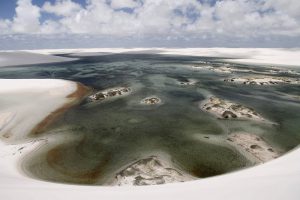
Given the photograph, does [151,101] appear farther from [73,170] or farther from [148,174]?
[148,174]

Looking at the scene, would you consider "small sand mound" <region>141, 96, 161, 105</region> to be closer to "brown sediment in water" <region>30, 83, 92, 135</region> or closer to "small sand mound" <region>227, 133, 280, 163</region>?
"brown sediment in water" <region>30, 83, 92, 135</region>

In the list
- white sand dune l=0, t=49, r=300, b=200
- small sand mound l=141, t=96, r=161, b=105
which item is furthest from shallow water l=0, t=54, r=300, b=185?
white sand dune l=0, t=49, r=300, b=200

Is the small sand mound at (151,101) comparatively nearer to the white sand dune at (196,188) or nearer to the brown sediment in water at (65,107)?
the brown sediment in water at (65,107)

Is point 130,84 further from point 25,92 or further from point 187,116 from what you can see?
point 187,116

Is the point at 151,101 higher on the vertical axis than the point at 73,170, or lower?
higher

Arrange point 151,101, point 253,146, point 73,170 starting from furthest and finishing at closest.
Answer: point 151,101 → point 253,146 → point 73,170

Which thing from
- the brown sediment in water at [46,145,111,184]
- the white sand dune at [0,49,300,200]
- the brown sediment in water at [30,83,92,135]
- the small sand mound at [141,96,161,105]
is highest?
the white sand dune at [0,49,300,200]

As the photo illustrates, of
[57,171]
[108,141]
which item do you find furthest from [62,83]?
[57,171]

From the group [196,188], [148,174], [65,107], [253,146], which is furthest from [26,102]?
[196,188]

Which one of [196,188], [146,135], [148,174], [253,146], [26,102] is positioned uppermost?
[196,188]
